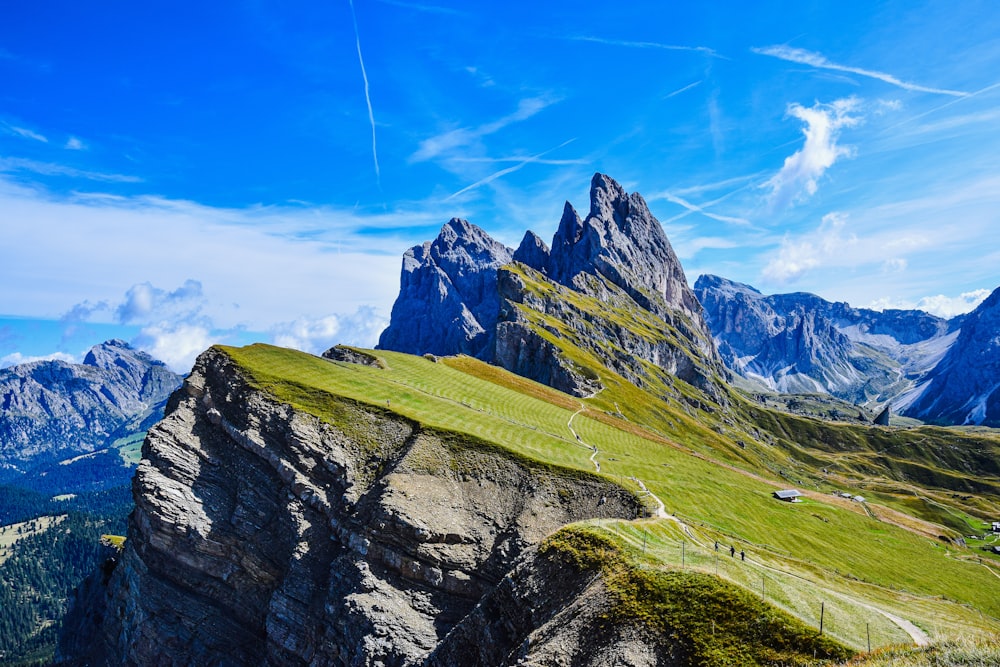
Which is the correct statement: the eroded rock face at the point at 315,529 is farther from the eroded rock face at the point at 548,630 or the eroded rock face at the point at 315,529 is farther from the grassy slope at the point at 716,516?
the eroded rock face at the point at 548,630

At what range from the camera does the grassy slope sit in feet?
95.2

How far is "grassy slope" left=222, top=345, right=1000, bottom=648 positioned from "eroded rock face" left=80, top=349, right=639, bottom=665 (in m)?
3.80

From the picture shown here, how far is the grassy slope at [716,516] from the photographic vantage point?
95.2 feet

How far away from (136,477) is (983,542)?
155553mm

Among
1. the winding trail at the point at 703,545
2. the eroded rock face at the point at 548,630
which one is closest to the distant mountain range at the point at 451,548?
the eroded rock face at the point at 548,630

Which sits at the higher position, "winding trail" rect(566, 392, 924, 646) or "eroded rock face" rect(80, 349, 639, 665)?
"winding trail" rect(566, 392, 924, 646)

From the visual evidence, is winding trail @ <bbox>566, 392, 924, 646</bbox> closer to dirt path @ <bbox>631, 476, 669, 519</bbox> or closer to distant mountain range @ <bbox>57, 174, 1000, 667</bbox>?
dirt path @ <bbox>631, 476, 669, 519</bbox>

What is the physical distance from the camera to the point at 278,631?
149 feet

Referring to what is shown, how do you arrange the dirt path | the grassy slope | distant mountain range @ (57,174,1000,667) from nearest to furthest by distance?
distant mountain range @ (57,174,1000,667) < the grassy slope < the dirt path

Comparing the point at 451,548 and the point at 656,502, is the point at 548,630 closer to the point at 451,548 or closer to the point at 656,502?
the point at 451,548

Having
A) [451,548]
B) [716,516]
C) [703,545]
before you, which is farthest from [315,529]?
[716,516]

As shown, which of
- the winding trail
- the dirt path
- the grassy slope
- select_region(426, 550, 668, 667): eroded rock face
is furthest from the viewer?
the dirt path

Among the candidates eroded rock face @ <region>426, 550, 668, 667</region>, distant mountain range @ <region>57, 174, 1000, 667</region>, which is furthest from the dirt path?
eroded rock face @ <region>426, 550, 668, 667</region>

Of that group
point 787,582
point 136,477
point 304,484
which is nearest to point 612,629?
point 787,582
